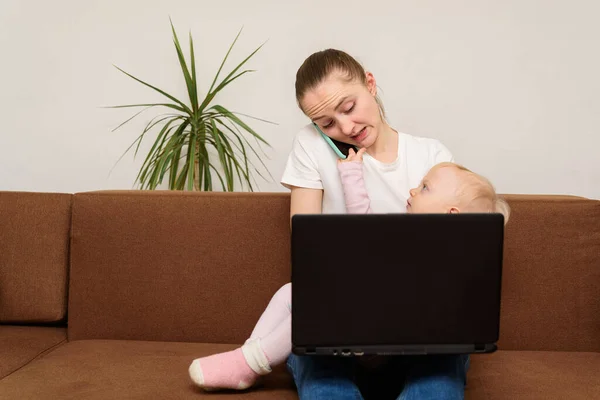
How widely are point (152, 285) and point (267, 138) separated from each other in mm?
1144

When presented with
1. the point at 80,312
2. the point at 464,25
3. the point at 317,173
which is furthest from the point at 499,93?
the point at 80,312

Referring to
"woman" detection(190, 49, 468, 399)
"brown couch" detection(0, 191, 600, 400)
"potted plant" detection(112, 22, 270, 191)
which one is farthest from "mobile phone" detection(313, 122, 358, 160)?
"potted plant" detection(112, 22, 270, 191)

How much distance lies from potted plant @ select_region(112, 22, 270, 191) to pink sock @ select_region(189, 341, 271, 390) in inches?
44.0

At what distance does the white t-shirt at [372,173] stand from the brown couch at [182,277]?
0.48 ft

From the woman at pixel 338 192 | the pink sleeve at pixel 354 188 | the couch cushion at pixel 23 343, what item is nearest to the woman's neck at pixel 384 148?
the woman at pixel 338 192

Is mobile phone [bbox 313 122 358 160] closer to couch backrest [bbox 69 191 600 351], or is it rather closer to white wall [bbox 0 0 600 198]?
couch backrest [bbox 69 191 600 351]

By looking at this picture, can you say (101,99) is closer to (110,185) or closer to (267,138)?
(110,185)

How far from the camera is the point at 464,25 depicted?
285 centimetres

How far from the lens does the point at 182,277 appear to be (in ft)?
6.45

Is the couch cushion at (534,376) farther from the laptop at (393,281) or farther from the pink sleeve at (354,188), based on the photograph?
the pink sleeve at (354,188)

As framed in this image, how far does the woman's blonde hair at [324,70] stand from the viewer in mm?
1774

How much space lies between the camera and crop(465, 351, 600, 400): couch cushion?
1556 mm

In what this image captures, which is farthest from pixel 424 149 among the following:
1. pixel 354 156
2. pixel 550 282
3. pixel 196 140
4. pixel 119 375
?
pixel 196 140

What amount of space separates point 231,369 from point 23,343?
0.70 m
